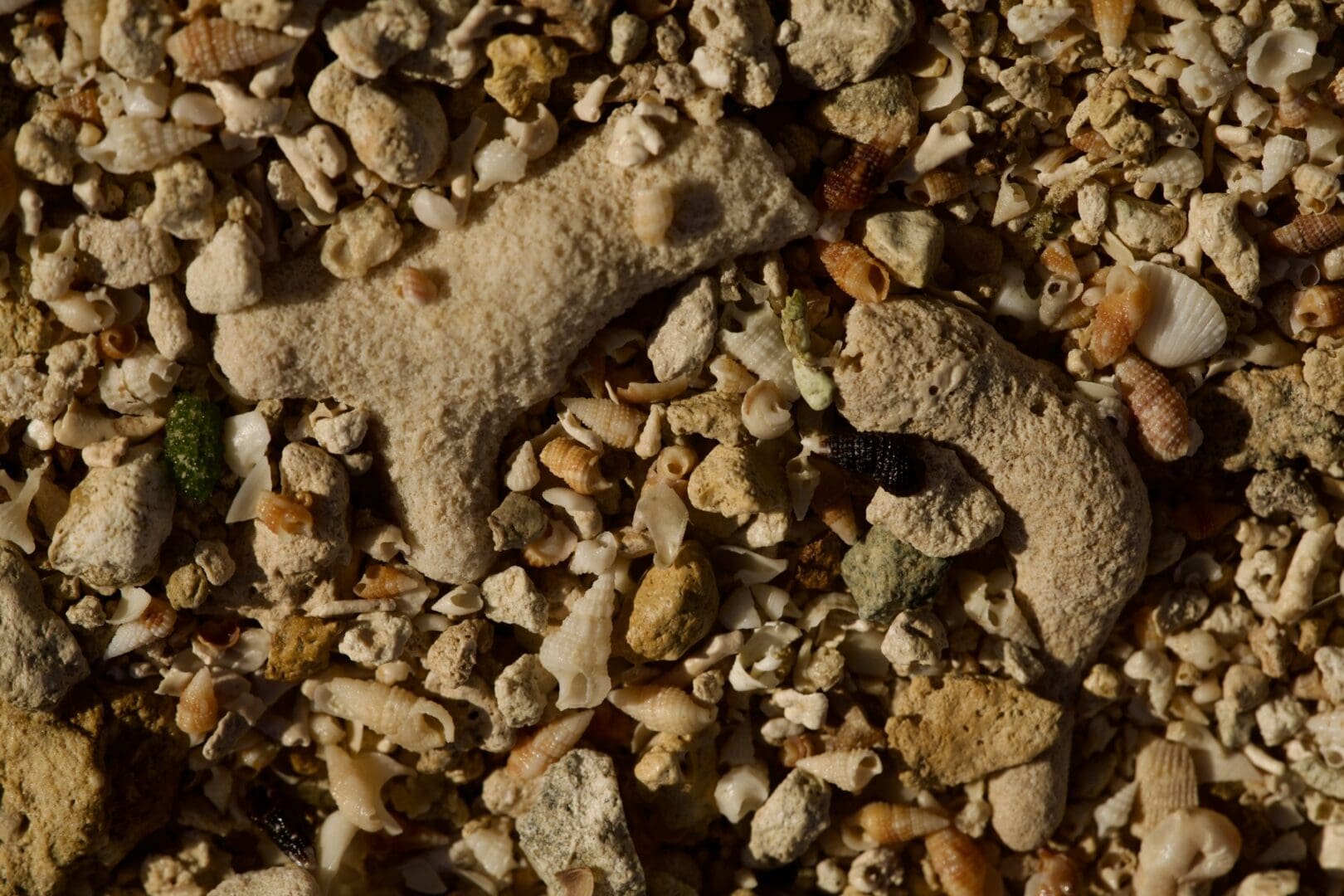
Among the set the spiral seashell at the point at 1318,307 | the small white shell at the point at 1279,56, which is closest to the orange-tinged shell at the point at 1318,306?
the spiral seashell at the point at 1318,307

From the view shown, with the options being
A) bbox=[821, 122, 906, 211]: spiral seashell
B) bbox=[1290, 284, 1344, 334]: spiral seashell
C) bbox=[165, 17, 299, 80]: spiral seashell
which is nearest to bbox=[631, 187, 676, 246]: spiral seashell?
bbox=[821, 122, 906, 211]: spiral seashell

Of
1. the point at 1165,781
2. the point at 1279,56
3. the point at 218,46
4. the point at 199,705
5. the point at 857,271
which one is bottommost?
the point at 1165,781

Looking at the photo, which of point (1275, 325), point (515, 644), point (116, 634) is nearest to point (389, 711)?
point (515, 644)

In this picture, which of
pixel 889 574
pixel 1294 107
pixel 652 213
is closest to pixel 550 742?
pixel 889 574

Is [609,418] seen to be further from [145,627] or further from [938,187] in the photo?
[145,627]

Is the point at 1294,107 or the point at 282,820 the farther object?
the point at 282,820

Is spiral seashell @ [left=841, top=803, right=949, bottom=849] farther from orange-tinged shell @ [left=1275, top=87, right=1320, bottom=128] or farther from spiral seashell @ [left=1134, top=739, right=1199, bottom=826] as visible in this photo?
orange-tinged shell @ [left=1275, top=87, right=1320, bottom=128]

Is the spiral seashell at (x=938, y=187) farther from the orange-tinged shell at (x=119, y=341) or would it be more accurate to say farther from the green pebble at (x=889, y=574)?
→ the orange-tinged shell at (x=119, y=341)

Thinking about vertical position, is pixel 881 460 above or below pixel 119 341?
below

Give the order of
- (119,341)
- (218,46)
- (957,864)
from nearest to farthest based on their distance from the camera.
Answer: (218,46) → (119,341) → (957,864)
